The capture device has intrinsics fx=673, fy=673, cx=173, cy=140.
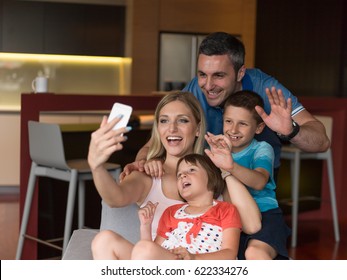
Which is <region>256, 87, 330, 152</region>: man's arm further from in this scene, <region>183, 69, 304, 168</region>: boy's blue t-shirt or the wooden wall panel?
the wooden wall panel

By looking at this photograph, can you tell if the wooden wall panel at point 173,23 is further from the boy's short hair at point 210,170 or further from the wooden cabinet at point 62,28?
the boy's short hair at point 210,170

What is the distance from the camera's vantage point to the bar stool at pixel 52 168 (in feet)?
12.8

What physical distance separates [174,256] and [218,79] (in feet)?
3.03

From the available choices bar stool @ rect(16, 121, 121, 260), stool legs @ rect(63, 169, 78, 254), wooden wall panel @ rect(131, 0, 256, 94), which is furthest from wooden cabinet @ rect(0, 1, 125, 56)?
stool legs @ rect(63, 169, 78, 254)

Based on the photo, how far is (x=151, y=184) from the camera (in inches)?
93.9

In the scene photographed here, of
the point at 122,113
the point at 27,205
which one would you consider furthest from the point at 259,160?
the point at 27,205

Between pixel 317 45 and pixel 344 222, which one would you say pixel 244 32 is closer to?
pixel 317 45

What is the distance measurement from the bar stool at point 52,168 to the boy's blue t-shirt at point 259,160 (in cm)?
164

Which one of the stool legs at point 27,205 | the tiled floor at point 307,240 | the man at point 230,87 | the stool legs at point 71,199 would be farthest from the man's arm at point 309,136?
the tiled floor at point 307,240

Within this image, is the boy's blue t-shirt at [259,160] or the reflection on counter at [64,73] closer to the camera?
the boy's blue t-shirt at [259,160]

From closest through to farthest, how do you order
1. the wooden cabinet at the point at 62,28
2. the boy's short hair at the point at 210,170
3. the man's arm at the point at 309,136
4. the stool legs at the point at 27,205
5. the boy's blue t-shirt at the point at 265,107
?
1. the boy's short hair at the point at 210,170
2. the man's arm at the point at 309,136
3. the boy's blue t-shirt at the point at 265,107
4. the stool legs at the point at 27,205
5. the wooden cabinet at the point at 62,28

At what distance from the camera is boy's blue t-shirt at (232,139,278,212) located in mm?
2393
